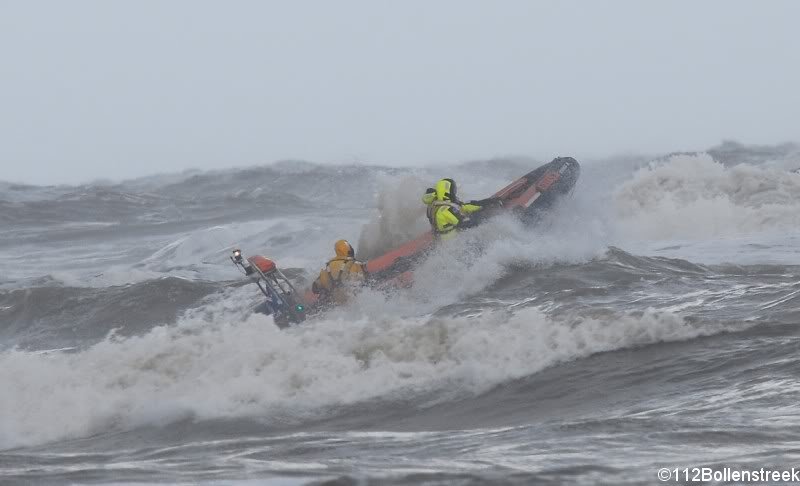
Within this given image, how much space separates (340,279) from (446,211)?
242 centimetres

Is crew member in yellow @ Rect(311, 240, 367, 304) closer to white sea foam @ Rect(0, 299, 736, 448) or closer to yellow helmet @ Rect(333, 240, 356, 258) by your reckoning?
yellow helmet @ Rect(333, 240, 356, 258)

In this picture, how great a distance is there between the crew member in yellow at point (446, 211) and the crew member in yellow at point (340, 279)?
1.98 m

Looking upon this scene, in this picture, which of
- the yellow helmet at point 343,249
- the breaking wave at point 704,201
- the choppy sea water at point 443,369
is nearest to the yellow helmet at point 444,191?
the choppy sea water at point 443,369

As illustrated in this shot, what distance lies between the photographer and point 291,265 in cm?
1819

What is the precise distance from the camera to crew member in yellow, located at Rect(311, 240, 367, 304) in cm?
1132

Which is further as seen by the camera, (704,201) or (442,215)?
(704,201)

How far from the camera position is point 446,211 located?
13336 millimetres

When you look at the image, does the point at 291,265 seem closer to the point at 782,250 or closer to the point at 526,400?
the point at 782,250

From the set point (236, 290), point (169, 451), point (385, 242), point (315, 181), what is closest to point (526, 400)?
point (169, 451)

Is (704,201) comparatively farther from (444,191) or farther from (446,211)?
(446,211)

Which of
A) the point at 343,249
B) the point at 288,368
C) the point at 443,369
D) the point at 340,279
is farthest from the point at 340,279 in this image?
the point at 443,369

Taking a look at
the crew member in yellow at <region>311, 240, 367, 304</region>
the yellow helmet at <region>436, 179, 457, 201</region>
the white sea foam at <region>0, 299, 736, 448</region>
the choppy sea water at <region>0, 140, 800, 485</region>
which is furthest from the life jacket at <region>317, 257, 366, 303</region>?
the yellow helmet at <region>436, 179, 457, 201</region>

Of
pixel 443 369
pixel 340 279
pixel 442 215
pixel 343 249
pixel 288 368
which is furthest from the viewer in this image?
pixel 442 215

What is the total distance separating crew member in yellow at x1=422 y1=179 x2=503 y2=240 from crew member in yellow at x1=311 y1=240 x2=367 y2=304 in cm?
198
